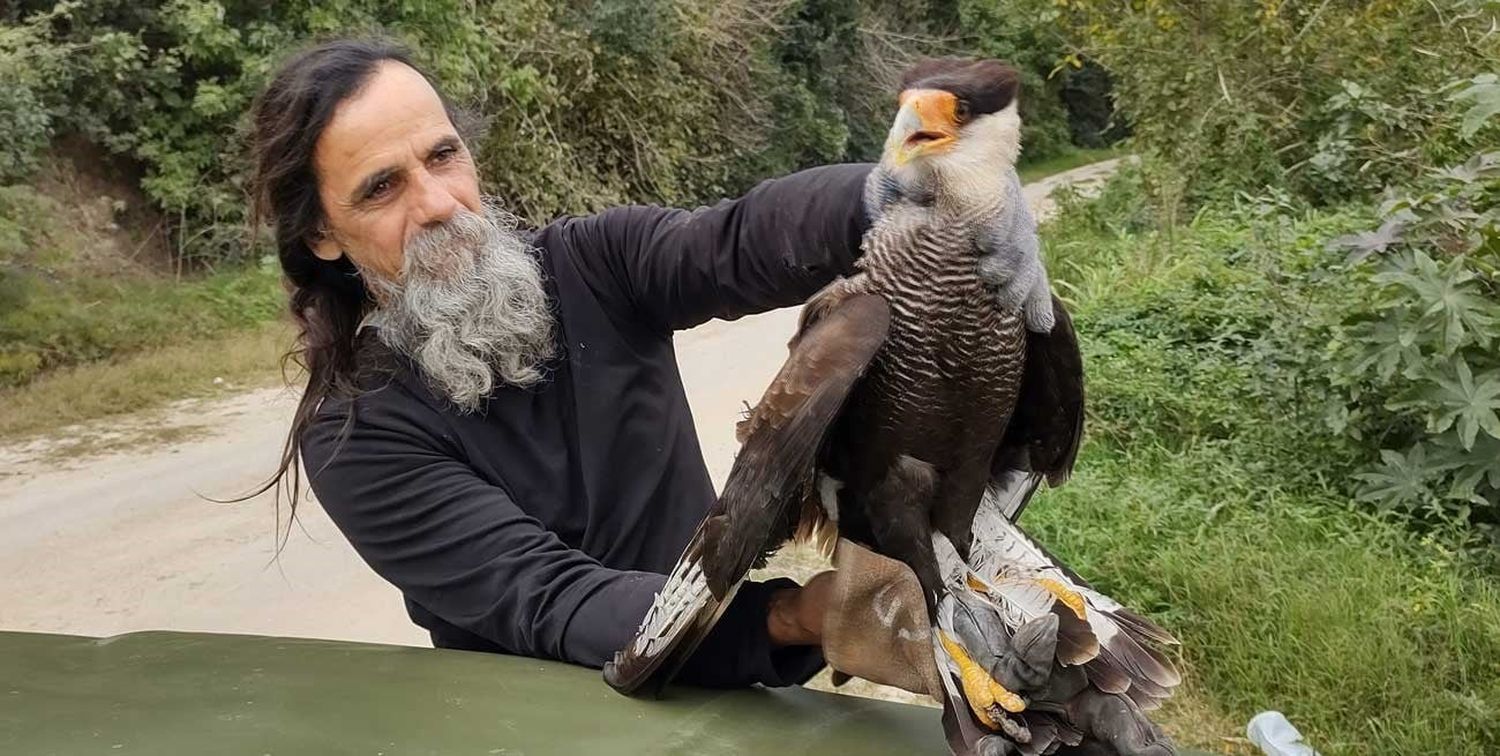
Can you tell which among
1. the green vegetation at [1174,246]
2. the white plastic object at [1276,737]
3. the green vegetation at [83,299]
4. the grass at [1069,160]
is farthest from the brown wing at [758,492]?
the grass at [1069,160]

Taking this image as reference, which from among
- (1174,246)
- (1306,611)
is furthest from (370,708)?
(1174,246)

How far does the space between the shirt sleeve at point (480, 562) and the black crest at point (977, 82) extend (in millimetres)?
789

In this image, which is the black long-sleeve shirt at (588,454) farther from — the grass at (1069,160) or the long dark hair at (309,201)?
the grass at (1069,160)

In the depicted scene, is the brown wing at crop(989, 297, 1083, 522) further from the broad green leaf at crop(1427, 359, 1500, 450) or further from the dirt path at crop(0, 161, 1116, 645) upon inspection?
the broad green leaf at crop(1427, 359, 1500, 450)

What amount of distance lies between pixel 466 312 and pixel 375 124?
379 millimetres

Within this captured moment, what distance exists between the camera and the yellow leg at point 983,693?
135cm

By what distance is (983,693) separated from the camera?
137 centimetres

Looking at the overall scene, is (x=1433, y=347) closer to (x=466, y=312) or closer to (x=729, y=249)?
(x=729, y=249)

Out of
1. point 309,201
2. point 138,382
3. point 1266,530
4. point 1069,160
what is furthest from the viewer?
point 1069,160

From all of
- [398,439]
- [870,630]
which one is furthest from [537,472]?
[870,630]

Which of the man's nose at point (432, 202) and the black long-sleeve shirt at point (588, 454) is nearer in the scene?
the black long-sleeve shirt at point (588, 454)

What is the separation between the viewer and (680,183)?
15750 mm

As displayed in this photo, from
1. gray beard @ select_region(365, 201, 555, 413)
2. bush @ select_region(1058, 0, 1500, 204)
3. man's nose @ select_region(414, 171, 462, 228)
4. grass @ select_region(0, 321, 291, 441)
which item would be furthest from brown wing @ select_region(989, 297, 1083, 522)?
grass @ select_region(0, 321, 291, 441)

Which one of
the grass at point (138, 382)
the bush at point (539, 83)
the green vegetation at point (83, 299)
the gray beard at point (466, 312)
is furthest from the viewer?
the bush at point (539, 83)
